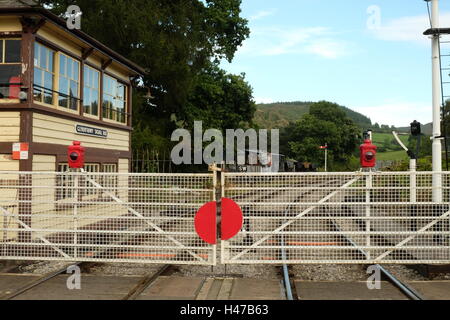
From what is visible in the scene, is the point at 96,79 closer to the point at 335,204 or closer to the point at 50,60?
the point at 50,60

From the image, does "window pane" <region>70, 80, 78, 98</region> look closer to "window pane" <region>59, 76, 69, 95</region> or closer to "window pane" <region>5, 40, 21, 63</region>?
"window pane" <region>59, 76, 69, 95</region>

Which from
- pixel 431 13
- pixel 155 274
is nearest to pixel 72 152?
pixel 155 274

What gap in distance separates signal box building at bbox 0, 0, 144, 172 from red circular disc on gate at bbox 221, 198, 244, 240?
5781 mm

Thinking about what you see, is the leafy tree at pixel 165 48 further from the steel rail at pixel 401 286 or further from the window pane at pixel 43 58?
the steel rail at pixel 401 286

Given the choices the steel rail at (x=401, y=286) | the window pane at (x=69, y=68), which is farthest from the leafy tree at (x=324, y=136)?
the steel rail at (x=401, y=286)

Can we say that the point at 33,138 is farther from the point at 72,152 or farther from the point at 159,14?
the point at 159,14

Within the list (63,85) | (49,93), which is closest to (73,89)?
(63,85)

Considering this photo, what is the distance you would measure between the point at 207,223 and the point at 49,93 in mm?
7318

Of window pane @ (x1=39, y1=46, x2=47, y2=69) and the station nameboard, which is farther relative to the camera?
the station nameboard

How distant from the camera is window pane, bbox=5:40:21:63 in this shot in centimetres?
1117

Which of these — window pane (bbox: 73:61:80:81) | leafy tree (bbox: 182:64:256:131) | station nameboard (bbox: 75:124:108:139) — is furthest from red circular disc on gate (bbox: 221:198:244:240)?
leafy tree (bbox: 182:64:256:131)
